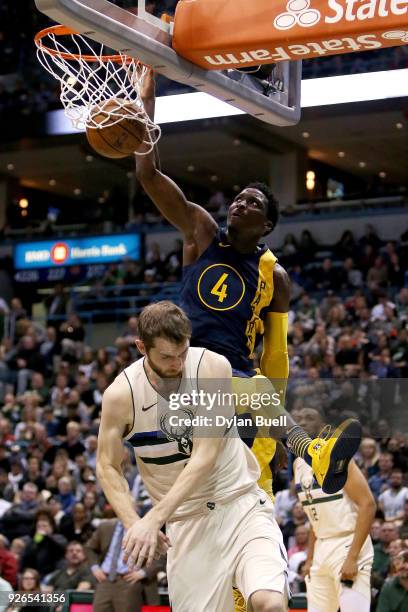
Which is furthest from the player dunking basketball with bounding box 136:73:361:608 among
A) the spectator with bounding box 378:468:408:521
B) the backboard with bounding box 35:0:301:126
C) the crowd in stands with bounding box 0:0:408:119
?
the crowd in stands with bounding box 0:0:408:119

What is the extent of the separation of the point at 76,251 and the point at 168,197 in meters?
17.6

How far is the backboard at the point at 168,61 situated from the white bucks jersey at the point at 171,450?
1531mm

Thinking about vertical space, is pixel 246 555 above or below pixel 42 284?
below

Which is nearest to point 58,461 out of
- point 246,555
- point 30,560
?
point 30,560

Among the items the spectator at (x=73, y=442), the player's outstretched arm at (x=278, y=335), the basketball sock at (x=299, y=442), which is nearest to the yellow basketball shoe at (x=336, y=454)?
the basketball sock at (x=299, y=442)

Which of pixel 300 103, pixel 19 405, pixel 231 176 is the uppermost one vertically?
pixel 231 176

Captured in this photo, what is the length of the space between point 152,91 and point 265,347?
5.33ft

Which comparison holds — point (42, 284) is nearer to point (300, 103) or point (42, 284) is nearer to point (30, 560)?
point (30, 560)

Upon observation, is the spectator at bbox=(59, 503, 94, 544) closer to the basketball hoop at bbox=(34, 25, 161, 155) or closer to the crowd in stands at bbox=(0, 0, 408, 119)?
the basketball hoop at bbox=(34, 25, 161, 155)

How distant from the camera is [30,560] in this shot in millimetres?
11984

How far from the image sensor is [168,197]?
244 inches

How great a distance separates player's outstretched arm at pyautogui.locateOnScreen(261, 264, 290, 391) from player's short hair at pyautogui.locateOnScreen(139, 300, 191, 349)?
174 cm

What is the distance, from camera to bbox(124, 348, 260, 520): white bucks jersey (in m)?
5.04

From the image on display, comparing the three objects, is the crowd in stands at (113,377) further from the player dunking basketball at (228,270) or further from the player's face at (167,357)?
the player's face at (167,357)
